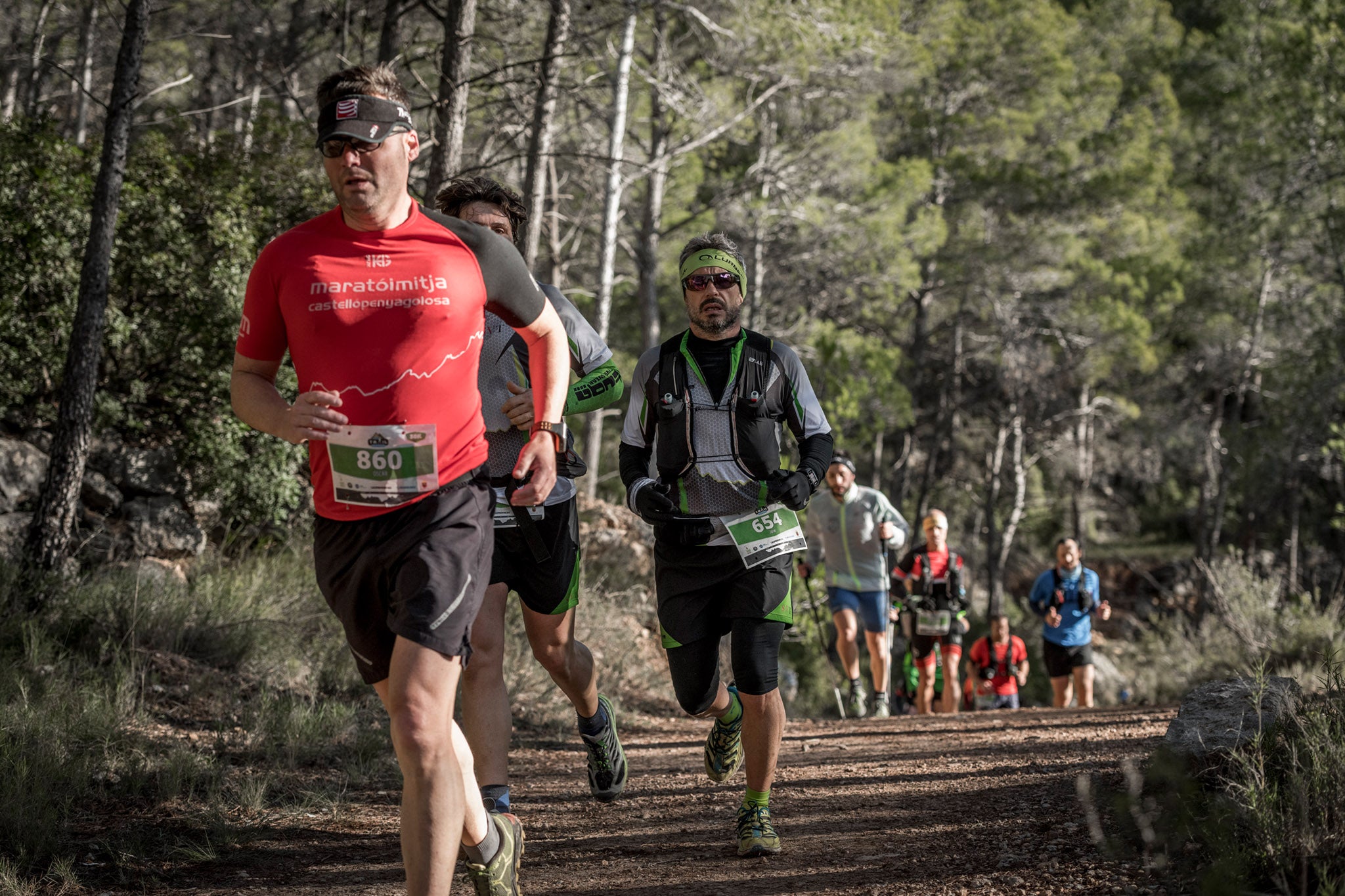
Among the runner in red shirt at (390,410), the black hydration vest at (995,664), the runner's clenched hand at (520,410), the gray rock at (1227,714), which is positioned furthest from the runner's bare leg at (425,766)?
the black hydration vest at (995,664)

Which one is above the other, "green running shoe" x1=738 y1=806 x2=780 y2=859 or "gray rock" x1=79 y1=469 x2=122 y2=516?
"gray rock" x1=79 y1=469 x2=122 y2=516

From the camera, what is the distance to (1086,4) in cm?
3719

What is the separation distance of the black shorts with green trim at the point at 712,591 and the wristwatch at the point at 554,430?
3.67 ft

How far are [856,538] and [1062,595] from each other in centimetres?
294

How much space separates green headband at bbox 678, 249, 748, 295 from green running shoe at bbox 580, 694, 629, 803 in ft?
5.89

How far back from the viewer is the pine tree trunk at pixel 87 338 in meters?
7.24

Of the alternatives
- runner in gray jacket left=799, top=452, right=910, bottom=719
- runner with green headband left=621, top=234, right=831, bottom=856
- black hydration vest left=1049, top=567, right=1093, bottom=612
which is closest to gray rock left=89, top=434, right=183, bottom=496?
runner in gray jacket left=799, top=452, right=910, bottom=719

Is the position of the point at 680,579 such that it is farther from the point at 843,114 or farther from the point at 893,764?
the point at 843,114

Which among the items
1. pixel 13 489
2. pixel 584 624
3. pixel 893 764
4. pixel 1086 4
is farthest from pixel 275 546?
pixel 1086 4

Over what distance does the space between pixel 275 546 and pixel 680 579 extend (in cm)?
636

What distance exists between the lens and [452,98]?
752 centimetres

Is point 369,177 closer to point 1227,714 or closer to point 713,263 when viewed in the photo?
point 713,263

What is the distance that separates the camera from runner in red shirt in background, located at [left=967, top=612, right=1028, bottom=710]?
12.0m

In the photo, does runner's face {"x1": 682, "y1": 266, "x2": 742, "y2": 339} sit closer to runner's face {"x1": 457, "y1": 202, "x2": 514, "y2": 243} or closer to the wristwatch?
runner's face {"x1": 457, "y1": 202, "x2": 514, "y2": 243}
